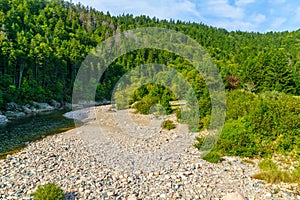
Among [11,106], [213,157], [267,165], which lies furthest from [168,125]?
[11,106]

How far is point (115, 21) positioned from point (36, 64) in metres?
75.3

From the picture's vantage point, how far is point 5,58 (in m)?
37.9

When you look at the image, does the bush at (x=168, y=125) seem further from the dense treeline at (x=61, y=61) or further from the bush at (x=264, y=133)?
the dense treeline at (x=61, y=61)

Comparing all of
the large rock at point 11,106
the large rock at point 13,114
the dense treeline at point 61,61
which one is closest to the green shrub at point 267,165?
the dense treeline at point 61,61

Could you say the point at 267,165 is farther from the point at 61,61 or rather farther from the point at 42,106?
the point at 61,61

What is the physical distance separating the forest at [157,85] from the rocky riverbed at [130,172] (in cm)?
211

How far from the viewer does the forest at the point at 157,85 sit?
12312 mm

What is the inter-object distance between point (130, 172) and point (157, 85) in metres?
21.1

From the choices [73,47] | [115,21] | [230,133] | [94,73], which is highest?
[115,21]

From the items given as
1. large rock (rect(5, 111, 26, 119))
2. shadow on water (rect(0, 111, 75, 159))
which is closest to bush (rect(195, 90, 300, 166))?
shadow on water (rect(0, 111, 75, 159))

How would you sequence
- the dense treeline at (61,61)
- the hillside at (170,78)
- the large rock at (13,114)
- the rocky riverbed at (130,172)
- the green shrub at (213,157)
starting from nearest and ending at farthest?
1. the rocky riverbed at (130,172)
2. the green shrub at (213,157)
3. the hillside at (170,78)
4. the large rock at (13,114)
5. the dense treeline at (61,61)

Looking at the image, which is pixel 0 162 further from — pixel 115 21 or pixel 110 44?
pixel 115 21

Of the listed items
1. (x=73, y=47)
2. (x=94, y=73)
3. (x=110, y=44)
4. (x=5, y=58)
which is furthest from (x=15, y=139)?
(x=110, y=44)

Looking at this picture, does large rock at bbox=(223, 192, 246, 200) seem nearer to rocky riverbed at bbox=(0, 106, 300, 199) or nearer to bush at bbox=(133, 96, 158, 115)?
rocky riverbed at bbox=(0, 106, 300, 199)
